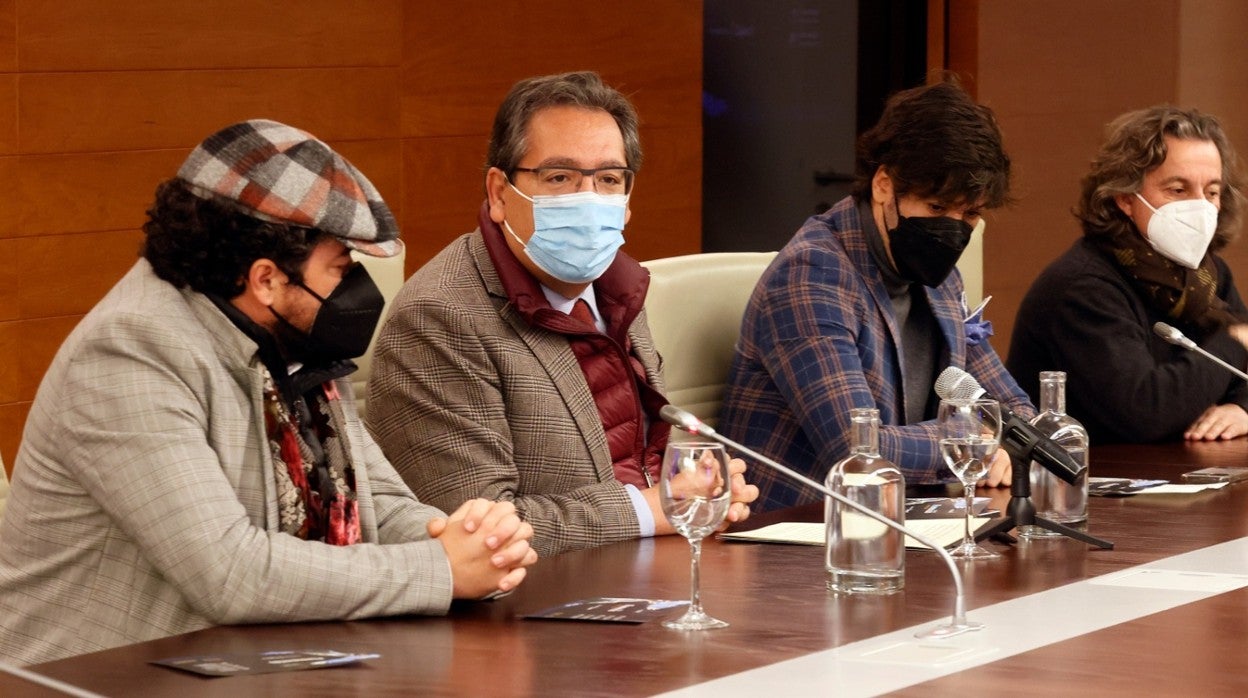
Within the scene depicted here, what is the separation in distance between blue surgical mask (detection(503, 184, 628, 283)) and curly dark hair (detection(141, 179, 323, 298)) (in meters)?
0.70

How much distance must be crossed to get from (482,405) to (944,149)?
101 cm

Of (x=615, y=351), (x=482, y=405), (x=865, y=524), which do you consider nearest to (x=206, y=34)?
(x=615, y=351)

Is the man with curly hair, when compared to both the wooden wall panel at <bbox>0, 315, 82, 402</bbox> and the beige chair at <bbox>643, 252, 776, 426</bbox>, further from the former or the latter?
the wooden wall panel at <bbox>0, 315, 82, 402</bbox>

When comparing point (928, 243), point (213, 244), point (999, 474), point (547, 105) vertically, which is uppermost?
point (547, 105)

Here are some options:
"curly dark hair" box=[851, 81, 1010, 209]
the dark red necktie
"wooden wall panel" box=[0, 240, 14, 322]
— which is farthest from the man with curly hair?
"wooden wall panel" box=[0, 240, 14, 322]

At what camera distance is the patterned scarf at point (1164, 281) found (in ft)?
12.3

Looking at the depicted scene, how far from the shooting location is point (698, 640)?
5.82 ft

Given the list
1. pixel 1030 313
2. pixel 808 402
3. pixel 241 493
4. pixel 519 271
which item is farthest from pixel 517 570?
pixel 1030 313

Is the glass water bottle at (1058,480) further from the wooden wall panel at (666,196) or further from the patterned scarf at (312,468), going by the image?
the wooden wall panel at (666,196)

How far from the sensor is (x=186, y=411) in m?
1.96

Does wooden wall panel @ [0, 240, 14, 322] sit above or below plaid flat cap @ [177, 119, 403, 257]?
below

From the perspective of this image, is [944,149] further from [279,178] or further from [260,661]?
[260,661]

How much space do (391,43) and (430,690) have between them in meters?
3.44

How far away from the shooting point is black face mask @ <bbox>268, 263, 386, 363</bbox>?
7.03 feet
